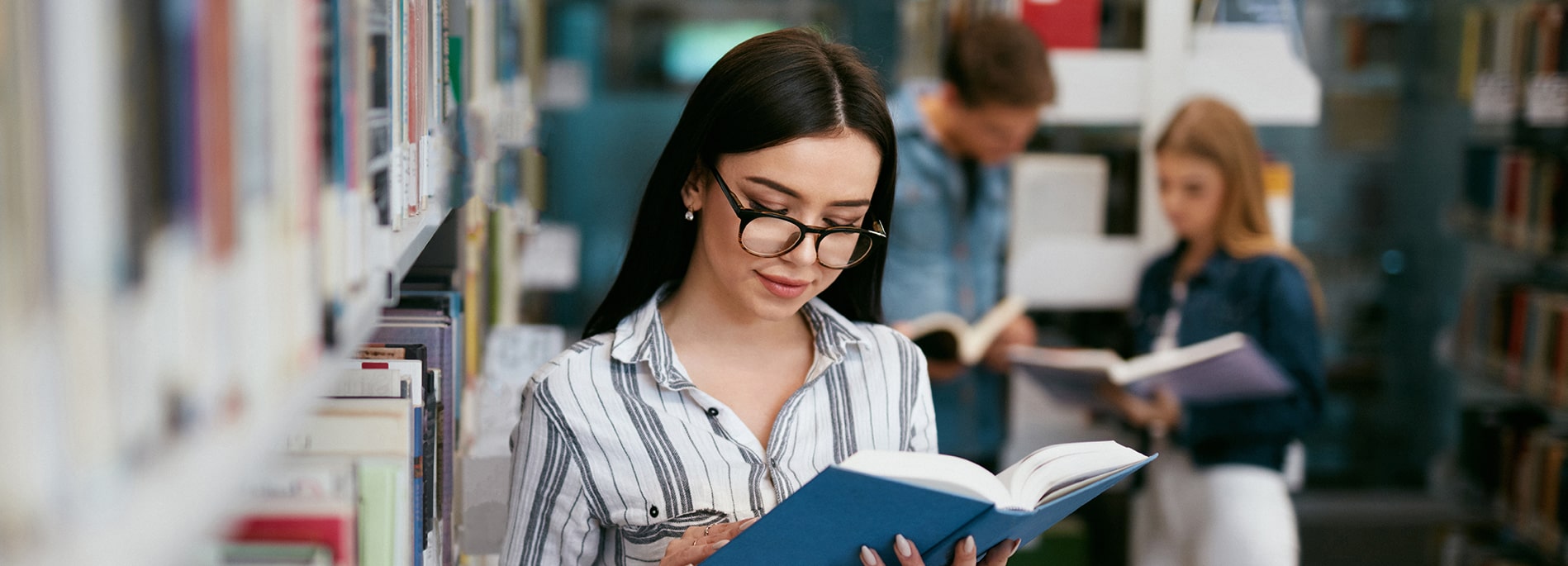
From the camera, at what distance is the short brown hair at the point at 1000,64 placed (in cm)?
308

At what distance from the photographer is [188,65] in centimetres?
48

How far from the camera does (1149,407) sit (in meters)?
3.16

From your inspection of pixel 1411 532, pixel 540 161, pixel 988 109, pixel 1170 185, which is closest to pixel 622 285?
pixel 988 109

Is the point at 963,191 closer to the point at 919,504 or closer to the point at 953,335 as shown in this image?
the point at 953,335

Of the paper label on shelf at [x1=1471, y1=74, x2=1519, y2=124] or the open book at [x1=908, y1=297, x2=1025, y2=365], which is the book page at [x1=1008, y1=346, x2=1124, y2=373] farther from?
the paper label on shelf at [x1=1471, y1=74, x2=1519, y2=124]

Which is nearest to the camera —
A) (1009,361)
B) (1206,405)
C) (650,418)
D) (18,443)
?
(18,443)

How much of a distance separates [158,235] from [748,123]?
2.87 ft

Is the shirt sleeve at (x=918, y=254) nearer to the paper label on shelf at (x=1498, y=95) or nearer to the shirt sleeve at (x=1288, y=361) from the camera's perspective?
the shirt sleeve at (x=1288, y=361)

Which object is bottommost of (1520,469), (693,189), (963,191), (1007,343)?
(1520,469)

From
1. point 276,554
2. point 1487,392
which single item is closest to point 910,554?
point 276,554

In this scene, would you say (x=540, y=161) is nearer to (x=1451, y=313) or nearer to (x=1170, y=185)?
(x=1170, y=185)

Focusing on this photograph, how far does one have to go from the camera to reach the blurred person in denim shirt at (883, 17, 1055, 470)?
310cm

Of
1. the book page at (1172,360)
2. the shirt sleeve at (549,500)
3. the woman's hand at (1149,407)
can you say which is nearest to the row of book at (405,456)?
the shirt sleeve at (549,500)

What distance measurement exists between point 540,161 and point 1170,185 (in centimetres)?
204
